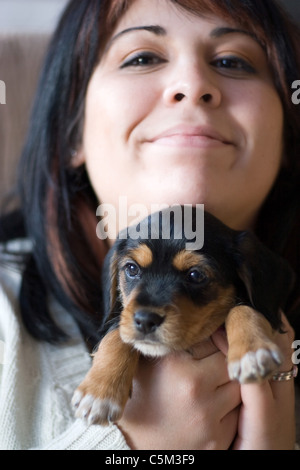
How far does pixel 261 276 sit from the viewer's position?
3.86ft

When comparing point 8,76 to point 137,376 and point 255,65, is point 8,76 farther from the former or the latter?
point 137,376

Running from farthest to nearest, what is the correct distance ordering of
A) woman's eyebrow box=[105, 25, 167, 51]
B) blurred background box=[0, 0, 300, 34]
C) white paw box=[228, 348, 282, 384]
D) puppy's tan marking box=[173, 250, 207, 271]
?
blurred background box=[0, 0, 300, 34]
woman's eyebrow box=[105, 25, 167, 51]
puppy's tan marking box=[173, 250, 207, 271]
white paw box=[228, 348, 282, 384]

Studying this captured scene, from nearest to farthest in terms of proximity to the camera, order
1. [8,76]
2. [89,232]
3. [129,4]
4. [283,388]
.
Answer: [283,388] → [129,4] → [89,232] → [8,76]

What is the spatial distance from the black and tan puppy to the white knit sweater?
0.21 metres

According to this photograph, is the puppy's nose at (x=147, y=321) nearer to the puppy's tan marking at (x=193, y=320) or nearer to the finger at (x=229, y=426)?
the puppy's tan marking at (x=193, y=320)

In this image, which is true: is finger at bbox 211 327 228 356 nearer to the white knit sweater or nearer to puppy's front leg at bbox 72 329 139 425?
puppy's front leg at bbox 72 329 139 425

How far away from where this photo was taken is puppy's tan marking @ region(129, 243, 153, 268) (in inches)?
46.4

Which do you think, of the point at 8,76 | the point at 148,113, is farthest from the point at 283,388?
the point at 8,76

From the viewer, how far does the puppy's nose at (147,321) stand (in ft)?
3.52

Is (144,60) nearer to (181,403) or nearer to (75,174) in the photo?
(75,174)

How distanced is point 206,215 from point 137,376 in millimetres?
406

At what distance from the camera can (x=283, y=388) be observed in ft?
4.30

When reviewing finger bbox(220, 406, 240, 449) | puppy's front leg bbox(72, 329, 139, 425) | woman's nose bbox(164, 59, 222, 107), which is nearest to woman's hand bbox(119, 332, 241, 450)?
finger bbox(220, 406, 240, 449)

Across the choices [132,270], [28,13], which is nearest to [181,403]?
[132,270]
